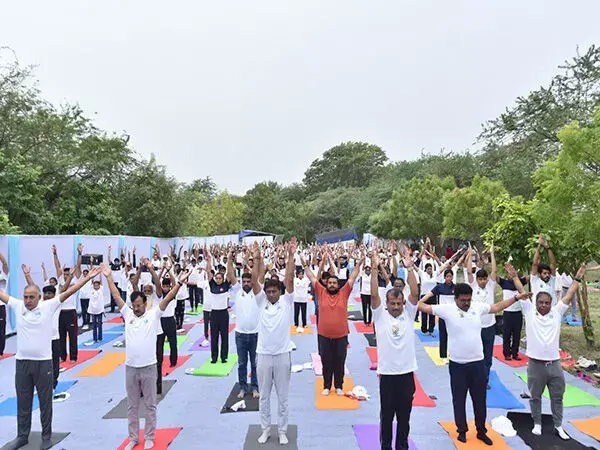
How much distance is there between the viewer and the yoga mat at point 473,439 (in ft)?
17.0

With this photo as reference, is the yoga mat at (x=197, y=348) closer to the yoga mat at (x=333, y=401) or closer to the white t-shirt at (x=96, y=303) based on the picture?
the white t-shirt at (x=96, y=303)

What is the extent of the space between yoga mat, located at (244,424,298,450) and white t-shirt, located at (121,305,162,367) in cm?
148

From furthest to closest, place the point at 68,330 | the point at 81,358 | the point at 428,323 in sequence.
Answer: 1. the point at 428,323
2. the point at 81,358
3. the point at 68,330

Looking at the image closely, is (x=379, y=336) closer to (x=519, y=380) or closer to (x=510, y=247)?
(x=519, y=380)

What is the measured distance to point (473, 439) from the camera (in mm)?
5371

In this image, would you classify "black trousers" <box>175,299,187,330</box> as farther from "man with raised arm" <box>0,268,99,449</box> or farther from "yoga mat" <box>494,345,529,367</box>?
"yoga mat" <box>494,345,529,367</box>

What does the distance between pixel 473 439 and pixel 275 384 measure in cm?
243

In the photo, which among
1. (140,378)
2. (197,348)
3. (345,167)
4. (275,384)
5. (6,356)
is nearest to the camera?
(140,378)

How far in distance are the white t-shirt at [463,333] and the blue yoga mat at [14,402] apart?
5.54m

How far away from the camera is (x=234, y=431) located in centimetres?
572

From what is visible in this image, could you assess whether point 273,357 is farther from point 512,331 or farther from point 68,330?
point 512,331

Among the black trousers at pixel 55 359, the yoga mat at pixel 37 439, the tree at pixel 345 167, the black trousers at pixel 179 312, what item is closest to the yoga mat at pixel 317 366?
the yoga mat at pixel 37 439

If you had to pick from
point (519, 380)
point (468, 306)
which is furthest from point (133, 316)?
point (519, 380)

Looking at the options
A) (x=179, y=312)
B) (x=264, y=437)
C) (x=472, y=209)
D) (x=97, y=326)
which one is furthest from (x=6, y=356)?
(x=472, y=209)
